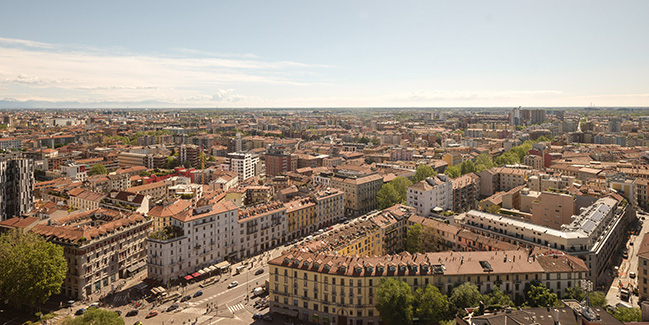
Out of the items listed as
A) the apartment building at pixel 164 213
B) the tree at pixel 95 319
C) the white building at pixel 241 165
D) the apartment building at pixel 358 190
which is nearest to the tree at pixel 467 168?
the apartment building at pixel 358 190

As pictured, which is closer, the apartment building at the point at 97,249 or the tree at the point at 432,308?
the tree at the point at 432,308

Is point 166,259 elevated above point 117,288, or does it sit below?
above

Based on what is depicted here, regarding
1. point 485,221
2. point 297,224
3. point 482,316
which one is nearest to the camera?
point 482,316

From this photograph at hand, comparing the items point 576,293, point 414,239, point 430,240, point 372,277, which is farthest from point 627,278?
point 372,277

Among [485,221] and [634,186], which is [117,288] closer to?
[485,221]

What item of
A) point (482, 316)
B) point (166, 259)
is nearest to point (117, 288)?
point (166, 259)

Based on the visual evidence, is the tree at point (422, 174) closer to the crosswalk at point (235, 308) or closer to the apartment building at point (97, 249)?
the apartment building at point (97, 249)
